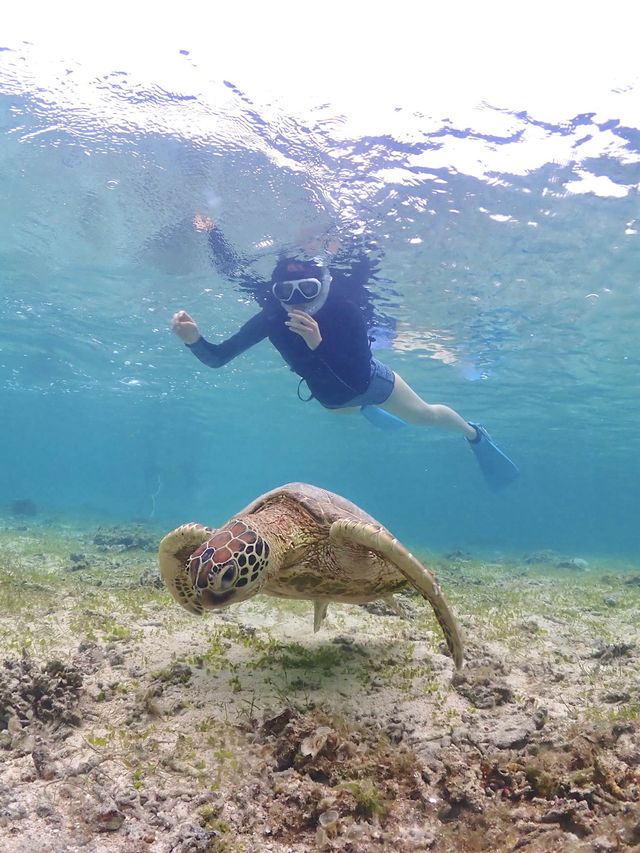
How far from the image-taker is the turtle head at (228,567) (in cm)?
316

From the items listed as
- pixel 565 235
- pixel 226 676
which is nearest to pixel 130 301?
pixel 565 235

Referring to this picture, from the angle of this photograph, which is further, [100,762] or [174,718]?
[174,718]

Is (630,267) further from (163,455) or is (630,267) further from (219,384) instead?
(163,455)

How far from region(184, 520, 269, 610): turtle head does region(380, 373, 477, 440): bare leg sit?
7.34 m

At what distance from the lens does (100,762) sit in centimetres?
282

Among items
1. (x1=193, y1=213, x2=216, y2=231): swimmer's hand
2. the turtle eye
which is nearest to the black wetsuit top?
(x1=193, y1=213, x2=216, y2=231): swimmer's hand

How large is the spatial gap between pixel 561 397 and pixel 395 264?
19988 mm

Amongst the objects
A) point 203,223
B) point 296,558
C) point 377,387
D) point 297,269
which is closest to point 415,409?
point 377,387

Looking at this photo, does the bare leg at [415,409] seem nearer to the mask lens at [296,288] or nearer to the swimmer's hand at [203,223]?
the mask lens at [296,288]

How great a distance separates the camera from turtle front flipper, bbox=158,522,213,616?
4.07 meters

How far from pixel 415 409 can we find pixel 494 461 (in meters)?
3.08

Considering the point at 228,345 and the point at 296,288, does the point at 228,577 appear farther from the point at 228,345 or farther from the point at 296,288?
the point at 296,288

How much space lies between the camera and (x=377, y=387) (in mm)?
10016

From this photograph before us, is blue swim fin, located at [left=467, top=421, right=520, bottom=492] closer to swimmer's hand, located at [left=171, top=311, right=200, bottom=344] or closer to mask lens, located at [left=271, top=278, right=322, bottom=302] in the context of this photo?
mask lens, located at [left=271, top=278, right=322, bottom=302]
